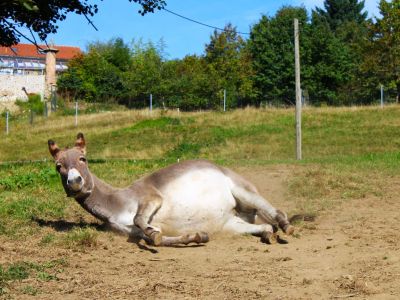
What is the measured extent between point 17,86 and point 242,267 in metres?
57.7

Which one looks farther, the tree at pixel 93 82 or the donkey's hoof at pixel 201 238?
the tree at pixel 93 82

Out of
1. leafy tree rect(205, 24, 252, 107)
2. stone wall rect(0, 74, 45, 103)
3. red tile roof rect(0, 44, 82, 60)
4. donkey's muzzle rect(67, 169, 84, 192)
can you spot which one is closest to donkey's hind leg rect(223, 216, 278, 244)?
donkey's muzzle rect(67, 169, 84, 192)

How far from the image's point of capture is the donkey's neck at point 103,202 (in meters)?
7.24

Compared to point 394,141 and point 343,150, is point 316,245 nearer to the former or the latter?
point 343,150

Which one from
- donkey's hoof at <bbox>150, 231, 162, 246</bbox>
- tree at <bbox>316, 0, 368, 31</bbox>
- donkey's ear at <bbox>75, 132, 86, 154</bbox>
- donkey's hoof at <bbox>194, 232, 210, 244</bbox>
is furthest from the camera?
tree at <bbox>316, 0, 368, 31</bbox>

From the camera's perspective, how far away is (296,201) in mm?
10102

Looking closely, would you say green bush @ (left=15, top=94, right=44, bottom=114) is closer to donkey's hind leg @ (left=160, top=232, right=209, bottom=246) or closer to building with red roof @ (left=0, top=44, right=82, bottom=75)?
building with red roof @ (left=0, top=44, right=82, bottom=75)

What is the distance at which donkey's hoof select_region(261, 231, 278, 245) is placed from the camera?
7152mm

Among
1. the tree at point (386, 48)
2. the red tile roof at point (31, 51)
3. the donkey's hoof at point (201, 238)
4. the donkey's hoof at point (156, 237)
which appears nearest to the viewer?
the donkey's hoof at point (156, 237)

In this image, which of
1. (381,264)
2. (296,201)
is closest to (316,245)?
(381,264)

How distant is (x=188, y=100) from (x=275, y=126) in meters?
17.6

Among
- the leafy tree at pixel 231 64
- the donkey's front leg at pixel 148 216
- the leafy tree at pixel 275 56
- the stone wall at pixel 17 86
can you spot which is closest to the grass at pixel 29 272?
the donkey's front leg at pixel 148 216

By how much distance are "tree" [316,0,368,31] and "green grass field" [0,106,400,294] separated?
4942 centimetres

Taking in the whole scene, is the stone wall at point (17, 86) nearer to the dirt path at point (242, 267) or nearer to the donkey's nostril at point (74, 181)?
the donkey's nostril at point (74, 181)
